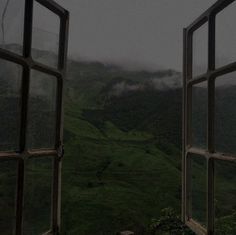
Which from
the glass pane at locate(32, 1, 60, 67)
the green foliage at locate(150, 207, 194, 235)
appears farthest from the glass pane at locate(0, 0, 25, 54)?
the green foliage at locate(150, 207, 194, 235)

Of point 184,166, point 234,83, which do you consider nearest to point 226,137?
point 234,83

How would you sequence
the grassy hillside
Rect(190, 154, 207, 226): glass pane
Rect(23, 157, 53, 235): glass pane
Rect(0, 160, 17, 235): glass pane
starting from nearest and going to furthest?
Rect(0, 160, 17, 235): glass pane → Rect(23, 157, 53, 235): glass pane → Rect(190, 154, 207, 226): glass pane → the grassy hillside

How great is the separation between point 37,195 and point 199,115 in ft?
2.52

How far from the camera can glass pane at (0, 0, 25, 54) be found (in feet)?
3.41

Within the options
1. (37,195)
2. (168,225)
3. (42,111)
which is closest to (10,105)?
(42,111)

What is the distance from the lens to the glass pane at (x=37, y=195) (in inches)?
45.7

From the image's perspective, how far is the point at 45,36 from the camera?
4.44 ft

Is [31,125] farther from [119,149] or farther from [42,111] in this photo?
A: [119,149]

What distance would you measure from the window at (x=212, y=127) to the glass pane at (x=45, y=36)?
24.9 inches

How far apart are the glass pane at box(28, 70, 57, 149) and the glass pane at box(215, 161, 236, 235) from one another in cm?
68

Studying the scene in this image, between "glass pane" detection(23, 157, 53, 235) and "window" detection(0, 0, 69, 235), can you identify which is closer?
"window" detection(0, 0, 69, 235)

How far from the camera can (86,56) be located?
10562 mm

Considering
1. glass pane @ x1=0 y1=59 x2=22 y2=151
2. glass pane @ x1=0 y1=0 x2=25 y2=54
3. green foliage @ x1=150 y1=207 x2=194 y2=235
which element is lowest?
green foliage @ x1=150 y1=207 x2=194 y2=235

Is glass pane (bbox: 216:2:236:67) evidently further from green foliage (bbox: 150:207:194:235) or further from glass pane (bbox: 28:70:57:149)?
green foliage (bbox: 150:207:194:235)
